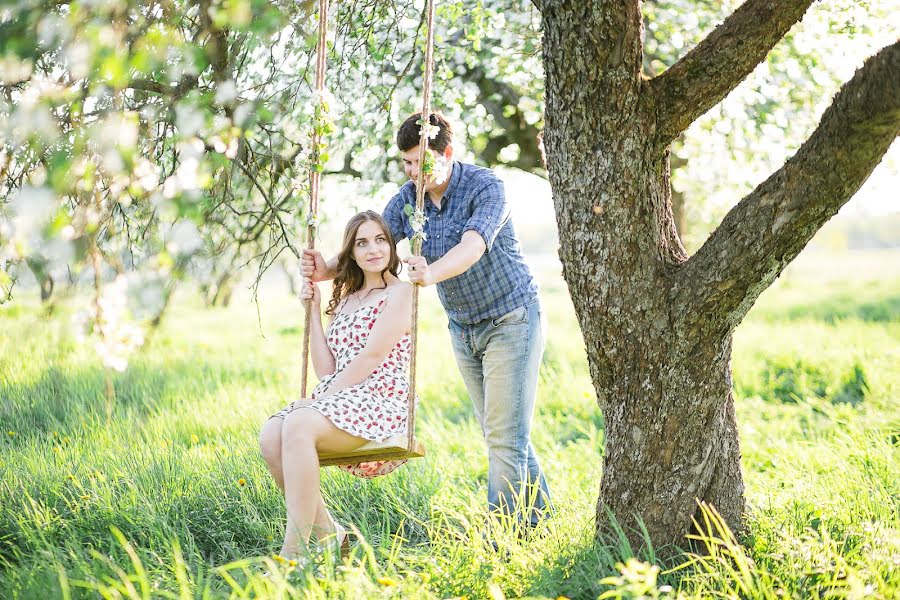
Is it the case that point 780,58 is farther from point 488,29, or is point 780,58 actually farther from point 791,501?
point 791,501

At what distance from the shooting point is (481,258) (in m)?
3.54

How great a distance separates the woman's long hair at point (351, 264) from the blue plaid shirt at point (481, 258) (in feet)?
0.60

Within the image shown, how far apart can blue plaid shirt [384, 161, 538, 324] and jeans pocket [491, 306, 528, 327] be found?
18 mm

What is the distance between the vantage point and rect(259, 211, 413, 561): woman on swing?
9.87ft

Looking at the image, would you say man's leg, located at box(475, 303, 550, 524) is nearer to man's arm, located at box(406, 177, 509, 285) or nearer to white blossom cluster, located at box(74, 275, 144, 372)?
man's arm, located at box(406, 177, 509, 285)

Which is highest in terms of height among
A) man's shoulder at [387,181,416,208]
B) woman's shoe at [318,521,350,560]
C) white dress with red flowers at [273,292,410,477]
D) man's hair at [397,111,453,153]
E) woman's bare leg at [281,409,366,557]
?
man's hair at [397,111,453,153]

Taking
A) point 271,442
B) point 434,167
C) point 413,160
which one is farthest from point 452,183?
point 271,442

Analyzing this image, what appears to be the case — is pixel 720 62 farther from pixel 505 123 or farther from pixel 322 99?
pixel 505 123

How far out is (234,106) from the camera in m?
3.16

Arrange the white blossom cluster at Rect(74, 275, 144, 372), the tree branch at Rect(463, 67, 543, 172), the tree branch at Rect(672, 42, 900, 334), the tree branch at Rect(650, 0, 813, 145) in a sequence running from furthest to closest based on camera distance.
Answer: the tree branch at Rect(463, 67, 543, 172), the tree branch at Rect(650, 0, 813, 145), the tree branch at Rect(672, 42, 900, 334), the white blossom cluster at Rect(74, 275, 144, 372)

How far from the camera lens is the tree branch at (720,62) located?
269 centimetres

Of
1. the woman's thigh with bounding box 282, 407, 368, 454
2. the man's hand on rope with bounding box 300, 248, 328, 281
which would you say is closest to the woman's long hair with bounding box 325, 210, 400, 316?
the man's hand on rope with bounding box 300, 248, 328, 281

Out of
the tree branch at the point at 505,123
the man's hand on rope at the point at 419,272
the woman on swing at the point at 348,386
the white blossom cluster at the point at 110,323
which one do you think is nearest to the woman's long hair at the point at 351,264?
the woman on swing at the point at 348,386

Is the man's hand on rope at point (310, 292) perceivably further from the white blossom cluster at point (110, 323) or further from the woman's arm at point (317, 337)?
the white blossom cluster at point (110, 323)
